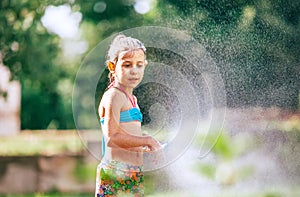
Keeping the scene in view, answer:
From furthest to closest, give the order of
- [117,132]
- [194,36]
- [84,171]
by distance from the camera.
Answer: [84,171], [194,36], [117,132]

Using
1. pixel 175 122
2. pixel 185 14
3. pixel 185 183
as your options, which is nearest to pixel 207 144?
pixel 175 122

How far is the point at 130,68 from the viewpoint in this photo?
3.00m

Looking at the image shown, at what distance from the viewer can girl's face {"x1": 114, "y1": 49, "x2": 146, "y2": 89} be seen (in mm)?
2982

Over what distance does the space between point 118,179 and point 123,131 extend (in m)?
0.16

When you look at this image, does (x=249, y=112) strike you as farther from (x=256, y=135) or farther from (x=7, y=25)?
(x=7, y=25)

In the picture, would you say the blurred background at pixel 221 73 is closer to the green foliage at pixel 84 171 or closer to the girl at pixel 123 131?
the green foliage at pixel 84 171

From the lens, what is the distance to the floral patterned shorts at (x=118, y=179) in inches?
116

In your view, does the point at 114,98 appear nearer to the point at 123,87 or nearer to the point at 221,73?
the point at 123,87

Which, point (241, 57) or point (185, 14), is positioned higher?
point (185, 14)

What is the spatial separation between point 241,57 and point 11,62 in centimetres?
212

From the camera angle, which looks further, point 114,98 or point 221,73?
point 221,73

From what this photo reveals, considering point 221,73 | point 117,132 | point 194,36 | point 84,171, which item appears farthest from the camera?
point 84,171

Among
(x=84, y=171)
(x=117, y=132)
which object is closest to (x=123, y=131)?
(x=117, y=132)

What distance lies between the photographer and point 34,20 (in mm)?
6211
